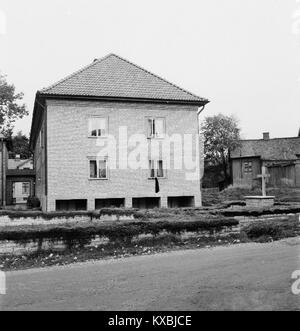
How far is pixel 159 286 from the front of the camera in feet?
21.7

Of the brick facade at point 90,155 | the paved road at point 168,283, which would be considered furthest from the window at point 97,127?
the paved road at point 168,283

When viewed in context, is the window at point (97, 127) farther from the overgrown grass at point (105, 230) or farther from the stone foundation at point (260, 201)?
the overgrown grass at point (105, 230)

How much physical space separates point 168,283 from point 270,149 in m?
44.4

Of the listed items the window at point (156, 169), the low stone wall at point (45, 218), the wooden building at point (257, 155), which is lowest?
the low stone wall at point (45, 218)

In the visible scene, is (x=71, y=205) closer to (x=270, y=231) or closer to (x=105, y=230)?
(x=105, y=230)

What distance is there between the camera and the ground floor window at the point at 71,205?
26016mm

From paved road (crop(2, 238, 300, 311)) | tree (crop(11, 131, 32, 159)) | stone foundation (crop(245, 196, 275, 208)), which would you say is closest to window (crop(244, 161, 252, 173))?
stone foundation (crop(245, 196, 275, 208))

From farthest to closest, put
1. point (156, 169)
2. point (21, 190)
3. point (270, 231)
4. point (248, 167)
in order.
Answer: point (21, 190)
point (248, 167)
point (156, 169)
point (270, 231)

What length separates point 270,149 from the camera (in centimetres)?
4866

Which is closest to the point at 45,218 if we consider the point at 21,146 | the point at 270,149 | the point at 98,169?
the point at 98,169

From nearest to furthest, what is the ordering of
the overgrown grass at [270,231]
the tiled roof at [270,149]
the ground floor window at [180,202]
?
the overgrown grass at [270,231] → the ground floor window at [180,202] → the tiled roof at [270,149]

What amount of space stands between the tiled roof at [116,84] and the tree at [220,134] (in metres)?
21.2

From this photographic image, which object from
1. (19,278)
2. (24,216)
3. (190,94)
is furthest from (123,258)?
(190,94)
